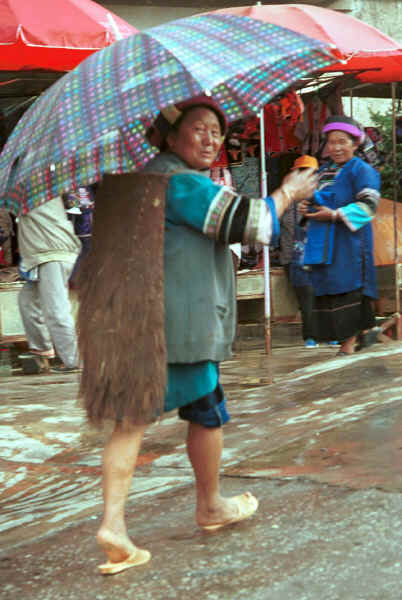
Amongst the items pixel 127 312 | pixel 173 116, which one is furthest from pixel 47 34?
pixel 127 312

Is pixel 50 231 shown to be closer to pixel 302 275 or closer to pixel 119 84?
pixel 302 275

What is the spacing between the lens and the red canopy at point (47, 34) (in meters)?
6.90

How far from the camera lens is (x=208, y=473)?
10.4ft

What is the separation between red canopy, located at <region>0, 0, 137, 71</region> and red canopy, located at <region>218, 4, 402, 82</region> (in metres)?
1.19

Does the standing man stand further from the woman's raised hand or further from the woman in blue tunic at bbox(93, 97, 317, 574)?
the woman's raised hand

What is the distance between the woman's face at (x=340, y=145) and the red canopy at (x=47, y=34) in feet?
6.40

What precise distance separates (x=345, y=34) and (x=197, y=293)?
5388mm

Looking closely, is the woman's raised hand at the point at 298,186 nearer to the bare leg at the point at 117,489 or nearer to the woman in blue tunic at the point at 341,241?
the bare leg at the point at 117,489

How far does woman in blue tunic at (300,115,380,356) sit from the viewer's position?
7.12m

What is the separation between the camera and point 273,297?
10281 millimetres

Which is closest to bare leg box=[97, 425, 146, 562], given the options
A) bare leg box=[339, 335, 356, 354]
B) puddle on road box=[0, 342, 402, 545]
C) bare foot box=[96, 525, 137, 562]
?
bare foot box=[96, 525, 137, 562]

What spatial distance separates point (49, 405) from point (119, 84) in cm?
376

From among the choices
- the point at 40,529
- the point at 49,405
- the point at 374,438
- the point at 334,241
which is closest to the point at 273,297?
the point at 334,241

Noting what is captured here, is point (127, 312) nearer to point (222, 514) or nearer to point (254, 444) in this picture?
point (222, 514)
